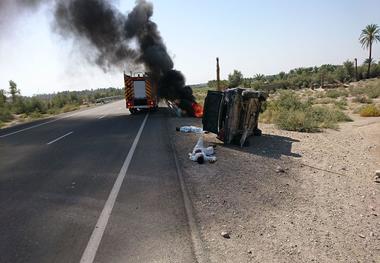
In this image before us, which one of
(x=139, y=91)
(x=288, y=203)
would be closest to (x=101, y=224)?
(x=288, y=203)

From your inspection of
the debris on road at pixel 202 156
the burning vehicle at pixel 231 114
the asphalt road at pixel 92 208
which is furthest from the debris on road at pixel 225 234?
the burning vehicle at pixel 231 114

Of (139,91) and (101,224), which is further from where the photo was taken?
(139,91)

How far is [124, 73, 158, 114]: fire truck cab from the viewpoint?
85.5ft

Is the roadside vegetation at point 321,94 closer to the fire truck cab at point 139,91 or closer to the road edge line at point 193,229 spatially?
the fire truck cab at point 139,91

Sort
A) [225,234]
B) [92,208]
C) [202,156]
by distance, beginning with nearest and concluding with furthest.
Result: [225,234] < [92,208] < [202,156]

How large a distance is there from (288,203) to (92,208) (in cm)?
317

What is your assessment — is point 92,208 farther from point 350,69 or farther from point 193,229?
point 350,69

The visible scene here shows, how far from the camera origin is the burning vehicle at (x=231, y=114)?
39.1ft

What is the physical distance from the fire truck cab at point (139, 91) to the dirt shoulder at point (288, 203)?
14.8 meters

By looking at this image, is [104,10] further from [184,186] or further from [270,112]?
[184,186]

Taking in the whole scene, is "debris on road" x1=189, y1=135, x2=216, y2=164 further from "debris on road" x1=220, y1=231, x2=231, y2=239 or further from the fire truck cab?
the fire truck cab

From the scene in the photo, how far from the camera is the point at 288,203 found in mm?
6637

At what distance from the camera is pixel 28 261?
4.41 metres

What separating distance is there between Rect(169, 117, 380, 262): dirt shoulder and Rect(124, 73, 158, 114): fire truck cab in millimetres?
14790
